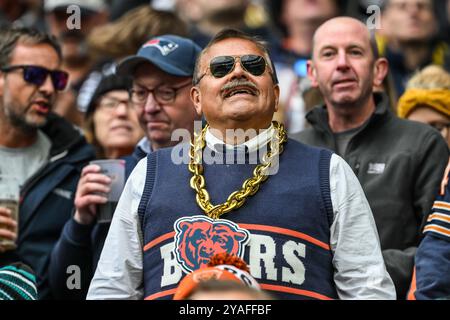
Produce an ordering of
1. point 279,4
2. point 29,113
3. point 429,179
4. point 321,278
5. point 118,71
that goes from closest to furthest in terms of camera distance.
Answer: point 321,278, point 429,179, point 118,71, point 29,113, point 279,4

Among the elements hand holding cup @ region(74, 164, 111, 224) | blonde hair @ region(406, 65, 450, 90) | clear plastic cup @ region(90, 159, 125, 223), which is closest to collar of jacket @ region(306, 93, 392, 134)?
blonde hair @ region(406, 65, 450, 90)

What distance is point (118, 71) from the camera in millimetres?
7117

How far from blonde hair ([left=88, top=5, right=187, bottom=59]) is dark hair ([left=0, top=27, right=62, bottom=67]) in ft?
3.46

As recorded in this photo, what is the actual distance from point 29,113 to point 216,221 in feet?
9.05

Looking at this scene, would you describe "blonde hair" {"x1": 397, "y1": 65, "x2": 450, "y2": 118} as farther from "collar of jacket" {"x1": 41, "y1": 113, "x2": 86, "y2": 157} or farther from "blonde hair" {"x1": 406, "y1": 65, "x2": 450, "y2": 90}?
"collar of jacket" {"x1": 41, "y1": 113, "x2": 86, "y2": 157}

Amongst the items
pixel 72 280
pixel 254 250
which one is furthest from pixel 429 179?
pixel 72 280

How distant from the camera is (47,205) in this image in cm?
753

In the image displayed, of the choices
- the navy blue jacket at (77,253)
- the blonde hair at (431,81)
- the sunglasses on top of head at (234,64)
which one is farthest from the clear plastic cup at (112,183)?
the blonde hair at (431,81)

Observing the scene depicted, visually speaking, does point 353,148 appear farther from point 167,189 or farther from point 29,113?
point 29,113

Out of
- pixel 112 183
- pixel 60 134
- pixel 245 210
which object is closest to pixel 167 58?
pixel 112 183

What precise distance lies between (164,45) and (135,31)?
1.85m

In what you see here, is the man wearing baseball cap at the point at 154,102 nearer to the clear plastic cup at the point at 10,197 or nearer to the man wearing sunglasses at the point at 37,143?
the clear plastic cup at the point at 10,197

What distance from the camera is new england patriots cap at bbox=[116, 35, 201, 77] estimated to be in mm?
6969
